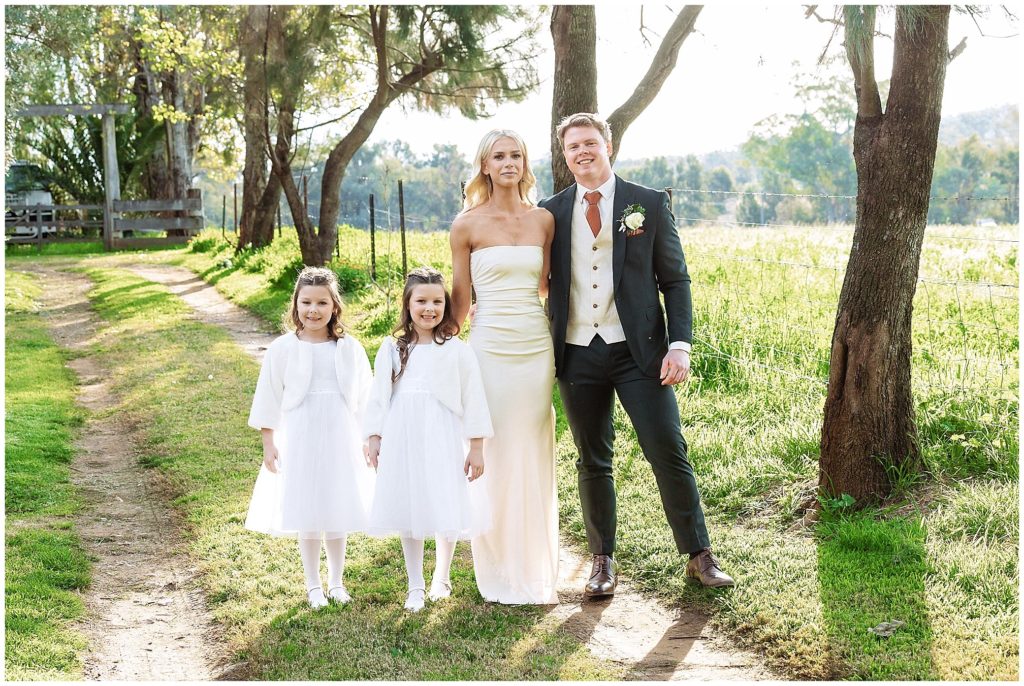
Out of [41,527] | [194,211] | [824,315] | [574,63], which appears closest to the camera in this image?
[41,527]

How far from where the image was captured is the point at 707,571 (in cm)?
398

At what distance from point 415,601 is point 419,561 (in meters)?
0.16

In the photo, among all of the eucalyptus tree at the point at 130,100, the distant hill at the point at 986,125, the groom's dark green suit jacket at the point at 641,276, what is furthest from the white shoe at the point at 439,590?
the distant hill at the point at 986,125

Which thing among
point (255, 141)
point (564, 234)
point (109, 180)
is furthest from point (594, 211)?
point (109, 180)

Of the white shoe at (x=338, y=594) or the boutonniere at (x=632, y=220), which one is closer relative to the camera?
the boutonniere at (x=632, y=220)

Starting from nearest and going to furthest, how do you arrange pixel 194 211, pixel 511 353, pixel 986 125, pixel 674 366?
pixel 674 366 → pixel 511 353 → pixel 194 211 → pixel 986 125

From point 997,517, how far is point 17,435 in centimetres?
591

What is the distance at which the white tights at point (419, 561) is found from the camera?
3.81 m

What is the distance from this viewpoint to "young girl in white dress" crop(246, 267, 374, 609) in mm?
3807

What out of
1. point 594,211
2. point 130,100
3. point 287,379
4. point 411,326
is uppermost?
point 130,100

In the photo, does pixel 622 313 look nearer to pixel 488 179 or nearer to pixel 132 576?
pixel 488 179

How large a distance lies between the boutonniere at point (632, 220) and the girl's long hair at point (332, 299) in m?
1.15

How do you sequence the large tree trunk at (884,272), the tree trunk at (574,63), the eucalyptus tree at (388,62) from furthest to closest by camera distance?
1. the eucalyptus tree at (388,62)
2. the tree trunk at (574,63)
3. the large tree trunk at (884,272)

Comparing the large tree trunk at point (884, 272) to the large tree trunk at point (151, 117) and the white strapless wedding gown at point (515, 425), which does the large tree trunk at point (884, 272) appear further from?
the large tree trunk at point (151, 117)
